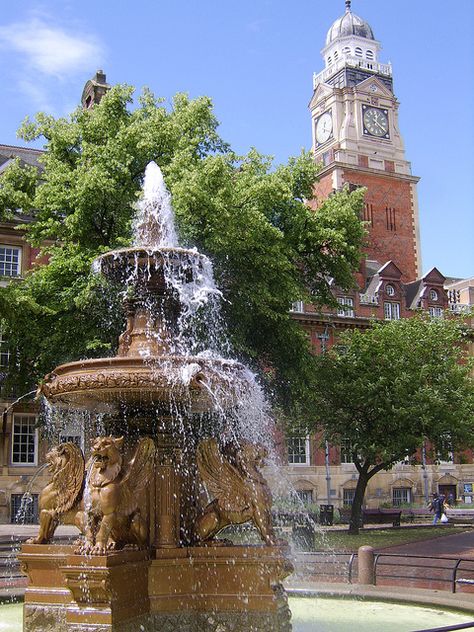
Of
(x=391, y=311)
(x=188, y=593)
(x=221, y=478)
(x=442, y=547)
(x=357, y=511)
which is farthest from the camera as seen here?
(x=391, y=311)

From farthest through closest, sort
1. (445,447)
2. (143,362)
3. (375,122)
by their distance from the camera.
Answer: (375,122) → (445,447) → (143,362)

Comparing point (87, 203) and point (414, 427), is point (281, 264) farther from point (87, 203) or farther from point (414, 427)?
point (414, 427)

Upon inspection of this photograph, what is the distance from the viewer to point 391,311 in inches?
2098

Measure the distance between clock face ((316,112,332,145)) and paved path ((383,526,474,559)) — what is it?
3859 cm

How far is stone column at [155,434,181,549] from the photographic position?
32.2ft

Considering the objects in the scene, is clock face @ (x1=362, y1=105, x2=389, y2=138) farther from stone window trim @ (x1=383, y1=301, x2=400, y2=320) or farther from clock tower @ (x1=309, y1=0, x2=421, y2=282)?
stone window trim @ (x1=383, y1=301, x2=400, y2=320)

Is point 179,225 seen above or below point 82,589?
above

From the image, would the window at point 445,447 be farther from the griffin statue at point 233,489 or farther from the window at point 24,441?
the griffin statue at point 233,489

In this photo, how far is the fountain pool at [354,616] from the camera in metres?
10.7

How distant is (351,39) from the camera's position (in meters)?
65.5

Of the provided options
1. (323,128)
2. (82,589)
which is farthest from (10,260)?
(323,128)

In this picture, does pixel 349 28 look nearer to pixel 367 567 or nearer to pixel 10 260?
pixel 10 260

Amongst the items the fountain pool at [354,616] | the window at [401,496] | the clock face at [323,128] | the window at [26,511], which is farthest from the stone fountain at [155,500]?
the clock face at [323,128]

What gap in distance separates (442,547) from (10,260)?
23122mm
